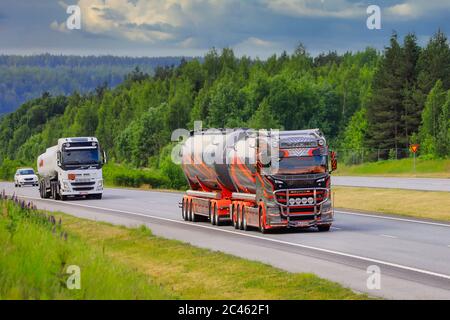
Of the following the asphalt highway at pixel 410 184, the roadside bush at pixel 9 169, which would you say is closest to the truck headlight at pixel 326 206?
the asphalt highway at pixel 410 184

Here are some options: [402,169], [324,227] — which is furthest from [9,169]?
[324,227]

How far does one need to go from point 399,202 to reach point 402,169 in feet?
151

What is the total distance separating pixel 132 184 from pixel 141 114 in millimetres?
94487

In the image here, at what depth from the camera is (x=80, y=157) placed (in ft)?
181

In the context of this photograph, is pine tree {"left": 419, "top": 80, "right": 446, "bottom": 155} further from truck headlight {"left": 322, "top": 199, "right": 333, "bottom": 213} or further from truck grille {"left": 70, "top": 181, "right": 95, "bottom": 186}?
truck headlight {"left": 322, "top": 199, "right": 333, "bottom": 213}

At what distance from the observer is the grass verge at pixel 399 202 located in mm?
40709

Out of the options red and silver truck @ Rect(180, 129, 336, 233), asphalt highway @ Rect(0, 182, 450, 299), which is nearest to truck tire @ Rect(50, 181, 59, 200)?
asphalt highway @ Rect(0, 182, 450, 299)

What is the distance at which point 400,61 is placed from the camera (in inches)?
4488

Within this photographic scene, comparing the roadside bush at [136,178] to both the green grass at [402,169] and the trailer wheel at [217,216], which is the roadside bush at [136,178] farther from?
the trailer wheel at [217,216]

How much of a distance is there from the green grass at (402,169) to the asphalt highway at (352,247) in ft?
137

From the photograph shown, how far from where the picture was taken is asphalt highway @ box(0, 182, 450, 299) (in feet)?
61.7

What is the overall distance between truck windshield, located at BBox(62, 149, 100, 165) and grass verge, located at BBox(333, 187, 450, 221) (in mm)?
13013
